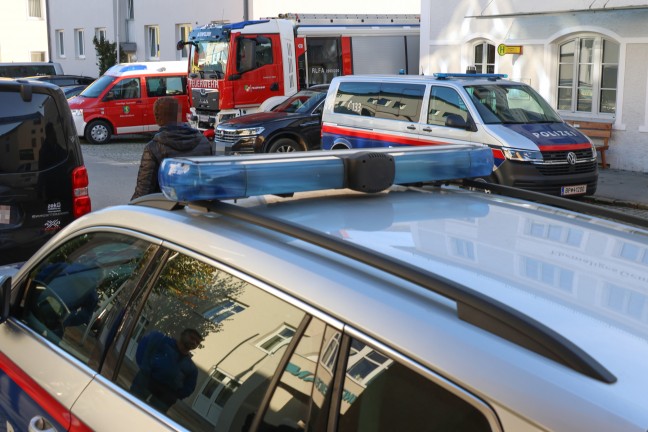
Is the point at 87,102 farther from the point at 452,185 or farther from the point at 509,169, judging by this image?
the point at 452,185

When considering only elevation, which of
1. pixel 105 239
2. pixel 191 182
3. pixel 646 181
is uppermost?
pixel 191 182

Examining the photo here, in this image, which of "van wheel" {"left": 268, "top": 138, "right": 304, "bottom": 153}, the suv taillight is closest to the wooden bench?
"van wheel" {"left": 268, "top": 138, "right": 304, "bottom": 153}

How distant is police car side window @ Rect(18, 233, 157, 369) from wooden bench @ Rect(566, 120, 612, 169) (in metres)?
14.1

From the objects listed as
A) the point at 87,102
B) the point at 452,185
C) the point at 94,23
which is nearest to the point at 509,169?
the point at 452,185

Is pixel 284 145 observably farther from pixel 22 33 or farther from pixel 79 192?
pixel 22 33

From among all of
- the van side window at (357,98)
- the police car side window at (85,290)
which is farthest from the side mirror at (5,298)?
the van side window at (357,98)

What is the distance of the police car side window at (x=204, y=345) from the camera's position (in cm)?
215

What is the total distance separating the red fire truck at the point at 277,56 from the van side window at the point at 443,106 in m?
7.21

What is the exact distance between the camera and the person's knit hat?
6383mm

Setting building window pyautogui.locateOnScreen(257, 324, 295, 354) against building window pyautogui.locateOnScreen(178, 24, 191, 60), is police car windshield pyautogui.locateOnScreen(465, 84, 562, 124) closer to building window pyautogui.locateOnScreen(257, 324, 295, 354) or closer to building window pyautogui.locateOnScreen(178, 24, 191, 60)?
building window pyautogui.locateOnScreen(257, 324, 295, 354)

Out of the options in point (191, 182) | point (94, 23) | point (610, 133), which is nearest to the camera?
point (191, 182)

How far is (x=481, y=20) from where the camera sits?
18391 millimetres

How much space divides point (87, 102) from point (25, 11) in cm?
2270

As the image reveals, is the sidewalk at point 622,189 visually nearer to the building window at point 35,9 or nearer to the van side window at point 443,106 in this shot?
the van side window at point 443,106
